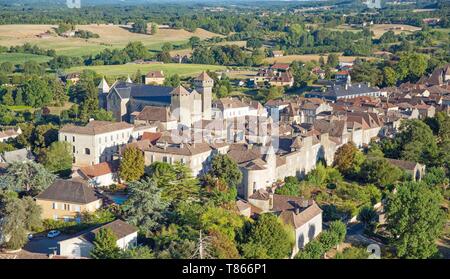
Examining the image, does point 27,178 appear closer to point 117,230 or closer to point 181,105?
point 117,230

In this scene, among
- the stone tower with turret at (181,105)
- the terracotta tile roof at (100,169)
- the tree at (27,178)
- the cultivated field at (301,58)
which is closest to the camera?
the tree at (27,178)

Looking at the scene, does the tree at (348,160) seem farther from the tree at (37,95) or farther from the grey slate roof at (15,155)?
the tree at (37,95)

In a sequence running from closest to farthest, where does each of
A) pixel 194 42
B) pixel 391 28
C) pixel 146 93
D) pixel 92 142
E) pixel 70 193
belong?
pixel 70 193 → pixel 92 142 → pixel 146 93 → pixel 194 42 → pixel 391 28

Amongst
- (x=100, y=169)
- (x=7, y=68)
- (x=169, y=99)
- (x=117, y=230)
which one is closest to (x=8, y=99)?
(x=7, y=68)

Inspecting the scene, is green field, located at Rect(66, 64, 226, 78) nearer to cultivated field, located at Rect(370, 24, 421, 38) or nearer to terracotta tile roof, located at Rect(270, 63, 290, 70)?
terracotta tile roof, located at Rect(270, 63, 290, 70)

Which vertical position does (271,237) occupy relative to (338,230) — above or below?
above

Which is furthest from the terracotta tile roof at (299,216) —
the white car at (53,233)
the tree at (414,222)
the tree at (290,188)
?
the white car at (53,233)

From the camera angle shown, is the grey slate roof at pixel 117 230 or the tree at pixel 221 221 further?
the tree at pixel 221 221
